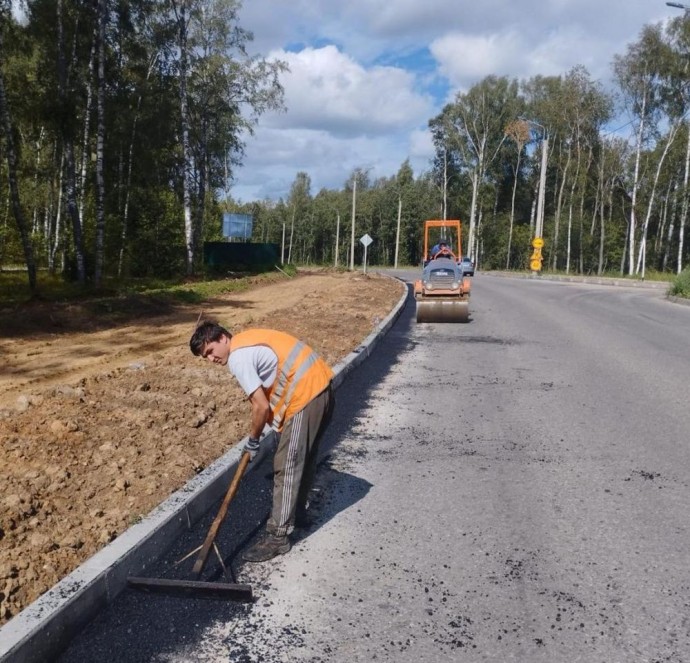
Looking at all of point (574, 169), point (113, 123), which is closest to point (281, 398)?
point (113, 123)

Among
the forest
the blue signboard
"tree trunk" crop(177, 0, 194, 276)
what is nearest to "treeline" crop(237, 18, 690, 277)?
the forest

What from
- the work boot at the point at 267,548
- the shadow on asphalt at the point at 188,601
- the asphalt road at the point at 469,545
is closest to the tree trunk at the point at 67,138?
the asphalt road at the point at 469,545

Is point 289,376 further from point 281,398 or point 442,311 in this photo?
point 442,311

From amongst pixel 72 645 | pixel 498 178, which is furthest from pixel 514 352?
pixel 498 178

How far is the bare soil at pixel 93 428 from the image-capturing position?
3465mm

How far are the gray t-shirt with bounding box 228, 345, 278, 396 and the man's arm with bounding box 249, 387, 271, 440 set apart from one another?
0.10 feet

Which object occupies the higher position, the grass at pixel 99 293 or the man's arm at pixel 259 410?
the man's arm at pixel 259 410

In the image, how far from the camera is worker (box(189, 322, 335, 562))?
11.3 feet

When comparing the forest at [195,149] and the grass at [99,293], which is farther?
the forest at [195,149]

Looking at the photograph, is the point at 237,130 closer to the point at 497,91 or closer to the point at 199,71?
the point at 199,71

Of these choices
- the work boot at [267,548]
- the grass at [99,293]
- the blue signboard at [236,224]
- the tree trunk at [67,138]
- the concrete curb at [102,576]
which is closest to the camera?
the concrete curb at [102,576]

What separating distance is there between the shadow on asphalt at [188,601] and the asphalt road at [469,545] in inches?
0.4

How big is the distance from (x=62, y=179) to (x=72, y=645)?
26272 mm

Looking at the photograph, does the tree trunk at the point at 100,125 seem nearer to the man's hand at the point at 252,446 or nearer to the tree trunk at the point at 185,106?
the tree trunk at the point at 185,106
